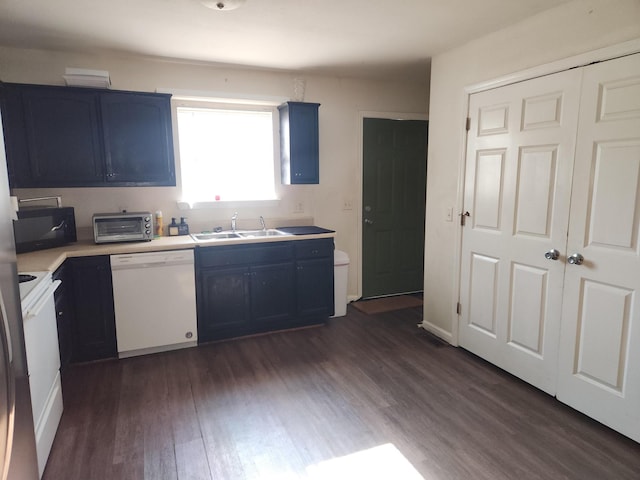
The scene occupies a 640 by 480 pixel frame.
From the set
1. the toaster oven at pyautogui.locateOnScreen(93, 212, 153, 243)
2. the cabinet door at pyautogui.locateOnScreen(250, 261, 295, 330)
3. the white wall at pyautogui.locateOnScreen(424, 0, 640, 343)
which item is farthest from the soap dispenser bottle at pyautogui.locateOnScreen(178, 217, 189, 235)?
the white wall at pyautogui.locateOnScreen(424, 0, 640, 343)

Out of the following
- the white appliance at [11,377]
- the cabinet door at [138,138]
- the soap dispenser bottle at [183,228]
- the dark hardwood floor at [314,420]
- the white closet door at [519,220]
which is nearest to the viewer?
the white appliance at [11,377]

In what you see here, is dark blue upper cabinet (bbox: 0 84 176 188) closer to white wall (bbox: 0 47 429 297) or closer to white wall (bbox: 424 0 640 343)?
white wall (bbox: 0 47 429 297)

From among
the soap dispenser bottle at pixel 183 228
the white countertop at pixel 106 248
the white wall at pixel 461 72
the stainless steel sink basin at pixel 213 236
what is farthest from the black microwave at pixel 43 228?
the white wall at pixel 461 72

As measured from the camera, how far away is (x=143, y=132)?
318cm

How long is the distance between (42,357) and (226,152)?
7.65 feet

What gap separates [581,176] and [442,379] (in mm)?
1564

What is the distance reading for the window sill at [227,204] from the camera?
3.59 meters

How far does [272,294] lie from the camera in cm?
348

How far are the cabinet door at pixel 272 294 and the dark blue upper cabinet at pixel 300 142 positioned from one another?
88 cm

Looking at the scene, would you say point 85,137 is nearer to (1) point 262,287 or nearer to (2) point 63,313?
(2) point 63,313

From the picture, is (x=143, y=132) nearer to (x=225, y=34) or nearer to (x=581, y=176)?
(x=225, y=34)

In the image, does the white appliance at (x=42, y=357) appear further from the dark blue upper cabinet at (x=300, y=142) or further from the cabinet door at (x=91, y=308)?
the dark blue upper cabinet at (x=300, y=142)

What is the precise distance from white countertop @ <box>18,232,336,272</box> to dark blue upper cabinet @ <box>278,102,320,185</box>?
639mm

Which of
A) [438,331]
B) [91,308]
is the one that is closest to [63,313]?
[91,308]
